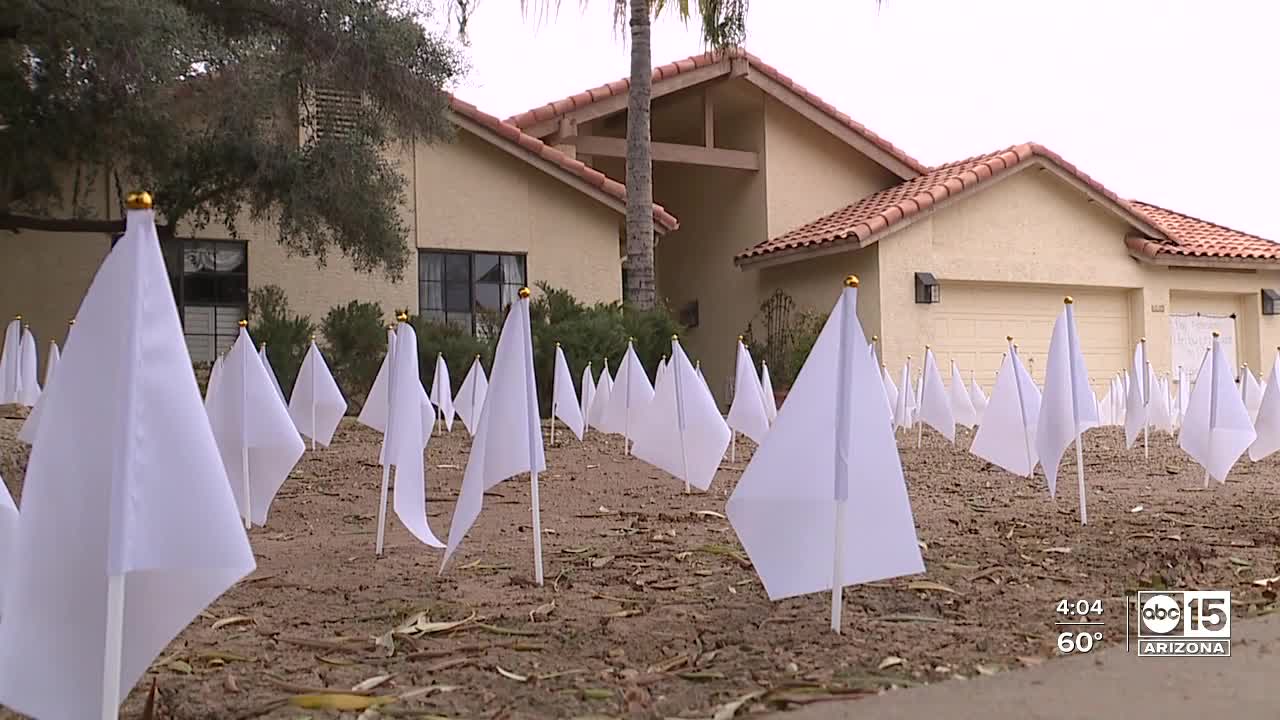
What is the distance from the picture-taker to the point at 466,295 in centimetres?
1628

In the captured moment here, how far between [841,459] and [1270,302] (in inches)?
759

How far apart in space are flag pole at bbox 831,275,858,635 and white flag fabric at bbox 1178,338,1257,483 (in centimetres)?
470

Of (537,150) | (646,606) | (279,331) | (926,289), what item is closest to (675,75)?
(537,150)

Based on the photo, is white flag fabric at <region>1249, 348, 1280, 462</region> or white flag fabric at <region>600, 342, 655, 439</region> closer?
white flag fabric at <region>1249, 348, 1280, 462</region>

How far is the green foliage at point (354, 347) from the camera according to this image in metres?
14.0

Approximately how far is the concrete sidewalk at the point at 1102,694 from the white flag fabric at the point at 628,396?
7.02m

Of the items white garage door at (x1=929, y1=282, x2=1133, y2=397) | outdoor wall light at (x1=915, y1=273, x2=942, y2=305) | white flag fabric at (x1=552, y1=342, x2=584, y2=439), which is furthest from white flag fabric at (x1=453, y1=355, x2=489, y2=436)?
white garage door at (x1=929, y1=282, x2=1133, y2=397)

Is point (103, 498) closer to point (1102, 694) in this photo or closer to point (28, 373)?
point (1102, 694)

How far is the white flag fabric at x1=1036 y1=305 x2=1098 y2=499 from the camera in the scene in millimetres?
6215

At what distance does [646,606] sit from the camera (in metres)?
4.31

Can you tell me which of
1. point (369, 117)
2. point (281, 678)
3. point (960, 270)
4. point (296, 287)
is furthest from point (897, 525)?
point (960, 270)

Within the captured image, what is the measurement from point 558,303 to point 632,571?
991 cm

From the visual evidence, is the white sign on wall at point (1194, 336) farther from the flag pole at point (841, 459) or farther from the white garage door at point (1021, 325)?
the flag pole at point (841, 459)

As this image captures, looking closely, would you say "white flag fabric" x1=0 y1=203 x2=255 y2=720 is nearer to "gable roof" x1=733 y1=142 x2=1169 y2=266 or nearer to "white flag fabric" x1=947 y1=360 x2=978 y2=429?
"white flag fabric" x1=947 y1=360 x2=978 y2=429
